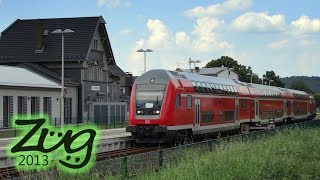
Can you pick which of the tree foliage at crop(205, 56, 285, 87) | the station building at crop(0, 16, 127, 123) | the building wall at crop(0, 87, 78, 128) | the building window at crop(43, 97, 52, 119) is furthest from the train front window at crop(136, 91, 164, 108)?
the tree foliage at crop(205, 56, 285, 87)

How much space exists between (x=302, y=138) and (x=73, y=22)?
38.5 m

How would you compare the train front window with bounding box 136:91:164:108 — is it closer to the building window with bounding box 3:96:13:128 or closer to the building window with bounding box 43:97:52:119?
the building window with bounding box 3:96:13:128

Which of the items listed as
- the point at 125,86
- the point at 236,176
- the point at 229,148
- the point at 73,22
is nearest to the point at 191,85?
the point at 229,148

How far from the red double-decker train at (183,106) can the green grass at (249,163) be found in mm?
5607

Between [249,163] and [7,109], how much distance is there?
96.8 ft

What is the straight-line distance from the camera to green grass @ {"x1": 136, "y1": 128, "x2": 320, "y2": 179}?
1188 cm

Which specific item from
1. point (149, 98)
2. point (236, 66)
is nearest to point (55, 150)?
point (149, 98)

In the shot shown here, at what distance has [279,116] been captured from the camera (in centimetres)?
4647

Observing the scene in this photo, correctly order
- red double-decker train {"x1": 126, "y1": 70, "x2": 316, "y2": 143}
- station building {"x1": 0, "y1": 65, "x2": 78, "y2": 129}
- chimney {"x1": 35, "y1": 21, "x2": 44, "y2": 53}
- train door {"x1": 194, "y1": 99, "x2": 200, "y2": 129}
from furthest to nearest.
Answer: chimney {"x1": 35, "y1": 21, "x2": 44, "y2": 53} → station building {"x1": 0, "y1": 65, "x2": 78, "y2": 129} → train door {"x1": 194, "y1": 99, "x2": 200, "y2": 129} → red double-decker train {"x1": 126, "y1": 70, "x2": 316, "y2": 143}

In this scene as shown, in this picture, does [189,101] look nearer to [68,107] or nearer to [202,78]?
[202,78]

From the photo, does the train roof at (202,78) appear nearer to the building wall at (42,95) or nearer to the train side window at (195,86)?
the train side window at (195,86)

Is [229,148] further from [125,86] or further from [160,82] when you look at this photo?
[125,86]

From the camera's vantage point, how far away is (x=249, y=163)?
537 inches

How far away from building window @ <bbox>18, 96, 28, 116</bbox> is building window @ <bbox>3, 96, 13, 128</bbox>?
113cm
